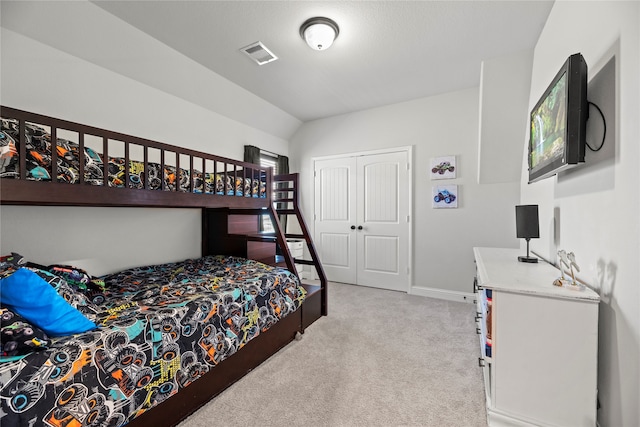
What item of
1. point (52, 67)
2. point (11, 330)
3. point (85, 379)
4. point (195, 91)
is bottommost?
point (85, 379)

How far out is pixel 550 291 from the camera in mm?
1218

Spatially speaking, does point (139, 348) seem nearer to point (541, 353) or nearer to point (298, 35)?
point (541, 353)

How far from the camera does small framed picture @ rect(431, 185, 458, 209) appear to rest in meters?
3.36

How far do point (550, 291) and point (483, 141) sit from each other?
2.06m

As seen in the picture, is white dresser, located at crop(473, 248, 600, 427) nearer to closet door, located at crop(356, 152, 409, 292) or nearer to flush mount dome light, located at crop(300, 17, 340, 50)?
flush mount dome light, located at crop(300, 17, 340, 50)

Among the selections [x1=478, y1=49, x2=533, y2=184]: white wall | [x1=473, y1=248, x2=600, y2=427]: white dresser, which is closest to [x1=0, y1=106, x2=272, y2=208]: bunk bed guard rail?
[x1=473, y1=248, x2=600, y2=427]: white dresser

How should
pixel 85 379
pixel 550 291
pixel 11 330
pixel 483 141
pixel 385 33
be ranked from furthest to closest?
pixel 483 141, pixel 385 33, pixel 550 291, pixel 85 379, pixel 11 330

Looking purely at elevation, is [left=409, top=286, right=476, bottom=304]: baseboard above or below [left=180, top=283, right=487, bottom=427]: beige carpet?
above

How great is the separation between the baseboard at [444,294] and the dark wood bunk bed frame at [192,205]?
149 cm

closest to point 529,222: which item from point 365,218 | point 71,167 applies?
point 365,218

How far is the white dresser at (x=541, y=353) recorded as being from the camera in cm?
116

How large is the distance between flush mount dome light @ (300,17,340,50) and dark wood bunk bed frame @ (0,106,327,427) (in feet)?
3.96

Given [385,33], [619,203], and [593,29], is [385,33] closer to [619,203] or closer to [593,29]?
[593,29]

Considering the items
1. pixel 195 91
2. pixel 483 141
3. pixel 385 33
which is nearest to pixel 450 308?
pixel 483 141
